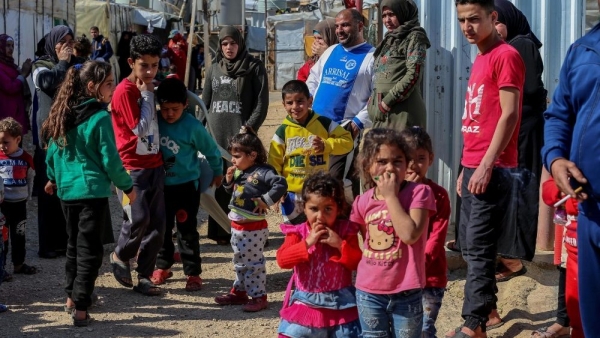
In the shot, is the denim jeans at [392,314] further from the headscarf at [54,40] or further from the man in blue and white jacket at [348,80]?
the headscarf at [54,40]

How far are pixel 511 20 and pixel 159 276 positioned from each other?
332 cm

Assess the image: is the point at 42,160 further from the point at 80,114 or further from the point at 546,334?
the point at 546,334

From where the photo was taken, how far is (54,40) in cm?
834

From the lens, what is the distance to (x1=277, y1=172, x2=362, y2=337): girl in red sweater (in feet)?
14.7

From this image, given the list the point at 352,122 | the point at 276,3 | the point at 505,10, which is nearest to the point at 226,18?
the point at 352,122

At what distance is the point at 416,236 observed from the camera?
4.12 m

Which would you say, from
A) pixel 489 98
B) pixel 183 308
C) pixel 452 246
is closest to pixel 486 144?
pixel 489 98

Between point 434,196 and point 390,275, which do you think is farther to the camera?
point 434,196

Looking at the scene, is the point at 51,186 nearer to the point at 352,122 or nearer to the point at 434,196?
the point at 352,122

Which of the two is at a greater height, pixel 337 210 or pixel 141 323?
pixel 337 210

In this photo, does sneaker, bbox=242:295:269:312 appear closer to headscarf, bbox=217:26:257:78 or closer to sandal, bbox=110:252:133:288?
sandal, bbox=110:252:133:288

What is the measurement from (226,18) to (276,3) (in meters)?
25.5

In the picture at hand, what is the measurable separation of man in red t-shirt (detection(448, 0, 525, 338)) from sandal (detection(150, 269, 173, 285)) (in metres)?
2.68

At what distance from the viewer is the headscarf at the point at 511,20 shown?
642 cm
